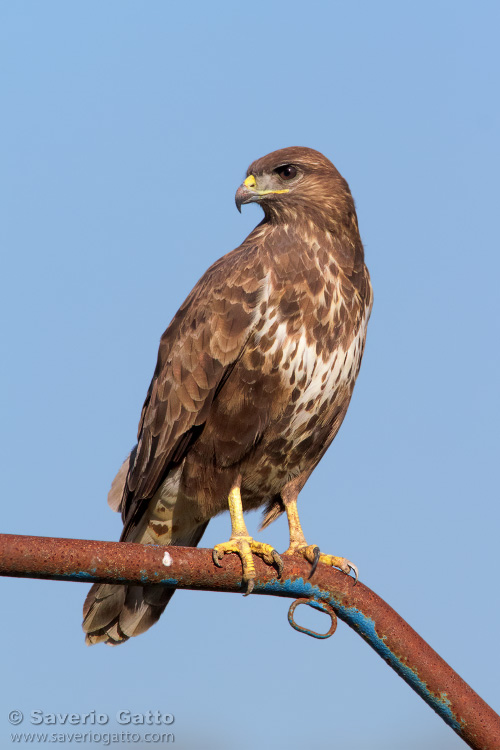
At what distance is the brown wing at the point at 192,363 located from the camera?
5184mm

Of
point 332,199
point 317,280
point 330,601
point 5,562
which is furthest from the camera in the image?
point 332,199

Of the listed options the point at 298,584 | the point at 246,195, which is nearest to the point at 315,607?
the point at 298,584

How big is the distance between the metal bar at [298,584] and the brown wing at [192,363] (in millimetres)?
1274

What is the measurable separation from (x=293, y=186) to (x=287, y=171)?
114mm

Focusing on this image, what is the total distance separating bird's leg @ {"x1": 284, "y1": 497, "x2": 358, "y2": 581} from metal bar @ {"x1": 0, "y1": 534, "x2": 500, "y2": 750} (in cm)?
27

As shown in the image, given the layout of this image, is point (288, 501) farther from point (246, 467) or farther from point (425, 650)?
point (425, 650)

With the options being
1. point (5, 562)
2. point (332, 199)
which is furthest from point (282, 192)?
point (5, 562)

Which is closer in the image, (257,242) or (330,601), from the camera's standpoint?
(330,601)

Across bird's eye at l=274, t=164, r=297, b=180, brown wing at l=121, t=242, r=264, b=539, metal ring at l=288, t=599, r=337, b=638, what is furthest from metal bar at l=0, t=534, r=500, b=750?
bird's eye at l=274, t=164, r=297, b=180

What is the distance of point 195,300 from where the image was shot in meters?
5.52

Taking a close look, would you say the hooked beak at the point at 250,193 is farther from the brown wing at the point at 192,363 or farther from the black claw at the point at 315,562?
the black claw at the point at 315,562

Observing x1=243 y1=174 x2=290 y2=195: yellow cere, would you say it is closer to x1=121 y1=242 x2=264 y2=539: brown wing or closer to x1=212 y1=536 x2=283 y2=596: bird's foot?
x1=121 y1=242 x2=264 y2=539: brown wing

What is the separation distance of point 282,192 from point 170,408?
1.31 meters

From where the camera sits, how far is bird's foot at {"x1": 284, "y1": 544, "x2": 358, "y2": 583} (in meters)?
4.91
